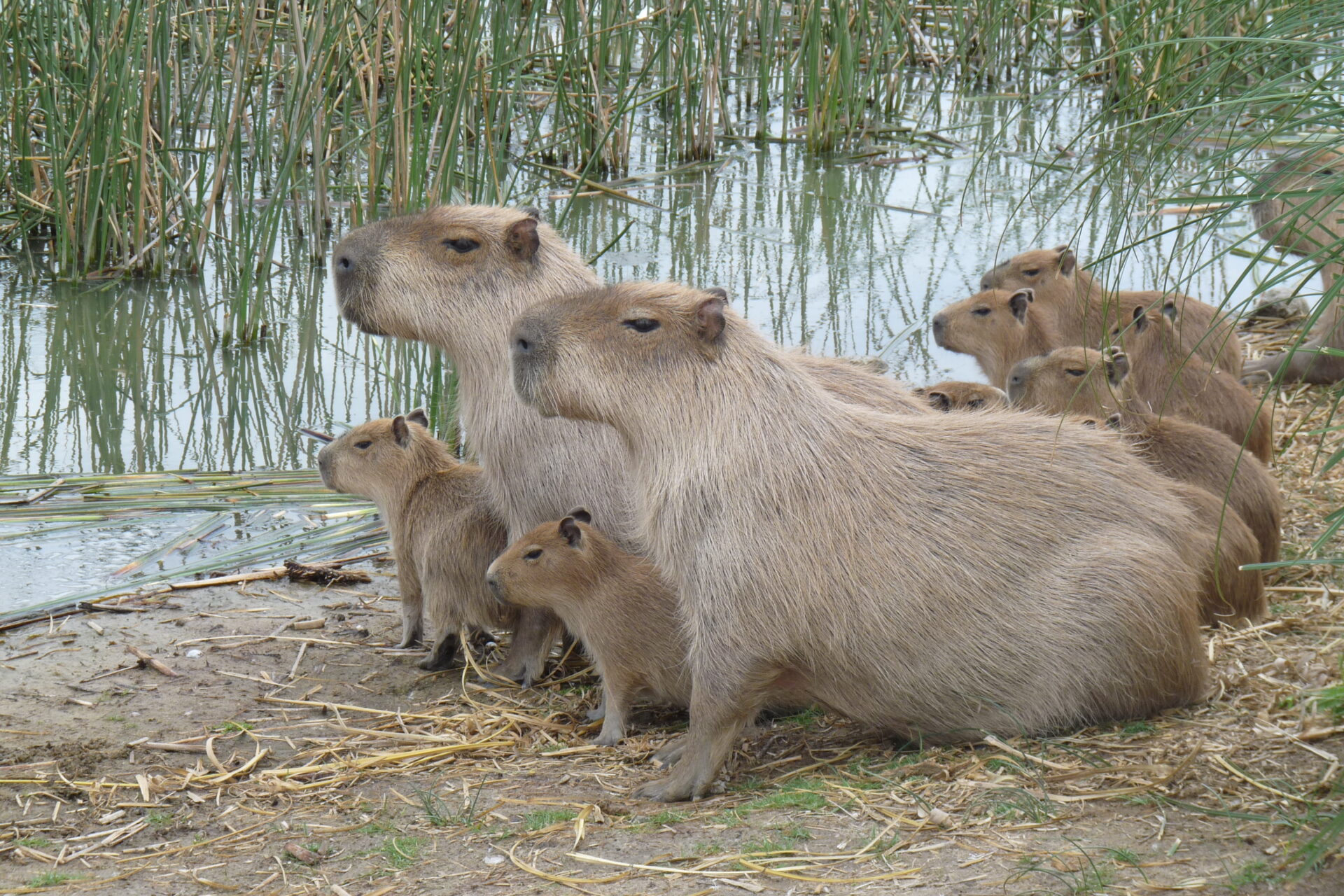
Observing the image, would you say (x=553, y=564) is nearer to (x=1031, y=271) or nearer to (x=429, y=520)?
(x=429, y=520)

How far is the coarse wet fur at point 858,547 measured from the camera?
348 centimetres

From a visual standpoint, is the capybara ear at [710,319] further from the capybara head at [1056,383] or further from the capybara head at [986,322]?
the capybara head at [986,322]

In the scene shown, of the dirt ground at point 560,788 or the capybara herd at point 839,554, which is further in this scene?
the capybara herd at point 839,554

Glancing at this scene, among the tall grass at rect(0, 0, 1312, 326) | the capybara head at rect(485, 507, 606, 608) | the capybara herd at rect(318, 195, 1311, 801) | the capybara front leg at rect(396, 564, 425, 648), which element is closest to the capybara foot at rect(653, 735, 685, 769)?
the capybara herd at rect(318, 195, 1311, 801)

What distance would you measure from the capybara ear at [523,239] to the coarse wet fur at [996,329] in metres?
2.52

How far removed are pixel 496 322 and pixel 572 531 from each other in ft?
2.51

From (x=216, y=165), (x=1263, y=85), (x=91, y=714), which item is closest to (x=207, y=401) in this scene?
(x=216, y=165)

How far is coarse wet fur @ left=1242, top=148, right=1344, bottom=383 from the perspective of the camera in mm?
2496

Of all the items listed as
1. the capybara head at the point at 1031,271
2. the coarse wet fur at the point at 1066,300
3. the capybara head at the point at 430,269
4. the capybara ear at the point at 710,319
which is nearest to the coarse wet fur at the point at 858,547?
the capybara ear at the point at 710,319

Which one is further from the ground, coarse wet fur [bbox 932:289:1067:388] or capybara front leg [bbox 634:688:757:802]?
coarse wet fur [bbox 932:289:1067:388]

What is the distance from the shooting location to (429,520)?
4.68m

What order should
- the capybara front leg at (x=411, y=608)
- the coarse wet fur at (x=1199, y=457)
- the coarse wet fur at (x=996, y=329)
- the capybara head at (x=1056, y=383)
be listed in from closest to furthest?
the coarse wet fur at (x=1199, y=457) → the capybara front leg at (x=411, y=608) → the capybara head at (x=1056, y=383) → the coarse wet fur at (x=996, y=329)

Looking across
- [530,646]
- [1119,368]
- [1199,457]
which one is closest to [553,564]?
[530,646]

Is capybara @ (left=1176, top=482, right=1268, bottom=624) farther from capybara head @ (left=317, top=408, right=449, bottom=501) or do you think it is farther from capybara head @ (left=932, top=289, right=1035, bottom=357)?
capybara head @ (left=317, top=408, right=449, bottom=501)
